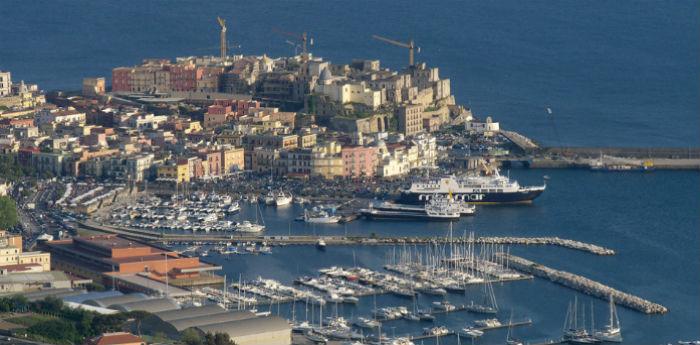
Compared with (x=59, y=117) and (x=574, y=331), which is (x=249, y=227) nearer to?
(x=574, y=331)

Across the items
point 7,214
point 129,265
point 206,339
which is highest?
point 7,214

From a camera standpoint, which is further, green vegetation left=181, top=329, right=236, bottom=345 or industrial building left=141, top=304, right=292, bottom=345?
industrial building left=141, top=304, right=292, bottom=345

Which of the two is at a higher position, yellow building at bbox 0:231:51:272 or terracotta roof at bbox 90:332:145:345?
yellow building at bbox 0:231:51:272

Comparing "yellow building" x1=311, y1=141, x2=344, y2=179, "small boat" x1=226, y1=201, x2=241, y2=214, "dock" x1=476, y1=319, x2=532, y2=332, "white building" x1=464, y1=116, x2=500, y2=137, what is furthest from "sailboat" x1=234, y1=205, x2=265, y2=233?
"white building" x1=464, y1=116, x2=500, y2=137

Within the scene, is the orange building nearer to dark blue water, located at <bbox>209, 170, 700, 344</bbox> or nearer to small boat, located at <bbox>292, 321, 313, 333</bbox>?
dark blue water, located at <bbox>209, 170, 700, 344</bbox>

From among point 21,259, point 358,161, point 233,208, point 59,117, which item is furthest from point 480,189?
point 21,259

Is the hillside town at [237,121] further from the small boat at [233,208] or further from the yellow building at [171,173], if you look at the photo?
the small boat at [233,208]

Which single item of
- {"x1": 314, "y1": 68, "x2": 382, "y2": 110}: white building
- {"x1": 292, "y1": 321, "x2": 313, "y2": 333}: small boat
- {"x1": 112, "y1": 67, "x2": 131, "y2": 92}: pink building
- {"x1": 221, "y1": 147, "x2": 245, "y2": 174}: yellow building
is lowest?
{"x1": 292, "y1": 321, "x2": 313, "y2": 333}: small boat

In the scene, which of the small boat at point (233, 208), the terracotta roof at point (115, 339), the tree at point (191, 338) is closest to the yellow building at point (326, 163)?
the small boat at point (233, 208)
